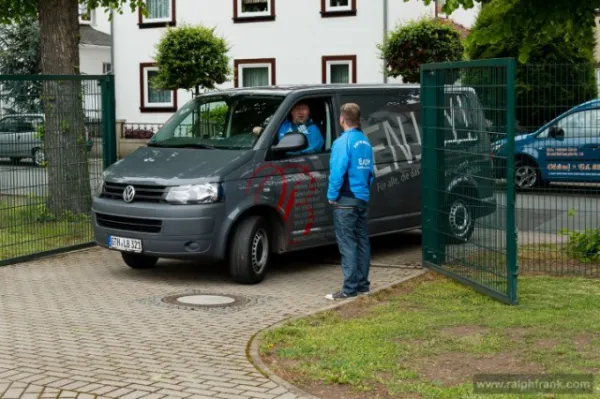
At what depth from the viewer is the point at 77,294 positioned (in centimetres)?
1027

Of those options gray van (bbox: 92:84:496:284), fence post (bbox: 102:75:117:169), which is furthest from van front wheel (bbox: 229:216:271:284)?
fence post (bbox: 102:75:117:169)

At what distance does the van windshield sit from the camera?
445 inches

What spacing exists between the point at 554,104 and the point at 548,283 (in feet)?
6.00

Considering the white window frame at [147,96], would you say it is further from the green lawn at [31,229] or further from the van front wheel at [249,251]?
the van front wheel at [249,251]

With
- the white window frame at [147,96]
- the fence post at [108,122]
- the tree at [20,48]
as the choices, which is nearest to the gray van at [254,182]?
the fence post at [108,122]

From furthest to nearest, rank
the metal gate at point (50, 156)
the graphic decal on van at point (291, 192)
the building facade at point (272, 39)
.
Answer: the building facade at point (272, 39) < the metal gate at point (50, 156) < the graphic decal on van at point (291, 192)

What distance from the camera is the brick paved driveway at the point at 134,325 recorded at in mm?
6785

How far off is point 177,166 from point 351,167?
82.6 inches

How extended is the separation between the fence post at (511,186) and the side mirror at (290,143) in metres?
2.80

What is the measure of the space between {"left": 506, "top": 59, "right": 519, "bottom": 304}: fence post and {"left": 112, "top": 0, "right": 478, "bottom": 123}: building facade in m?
21.6

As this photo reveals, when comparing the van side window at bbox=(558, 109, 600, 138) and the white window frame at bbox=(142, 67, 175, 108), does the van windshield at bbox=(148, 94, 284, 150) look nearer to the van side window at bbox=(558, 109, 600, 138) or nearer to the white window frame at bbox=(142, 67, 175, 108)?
the van side window at bbox=(558, 109, 600, 138)

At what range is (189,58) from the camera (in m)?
29.1

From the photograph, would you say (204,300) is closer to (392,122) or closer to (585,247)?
(392,122)

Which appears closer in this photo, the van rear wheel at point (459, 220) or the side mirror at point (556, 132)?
the van rear wheel at point (459, 220)
